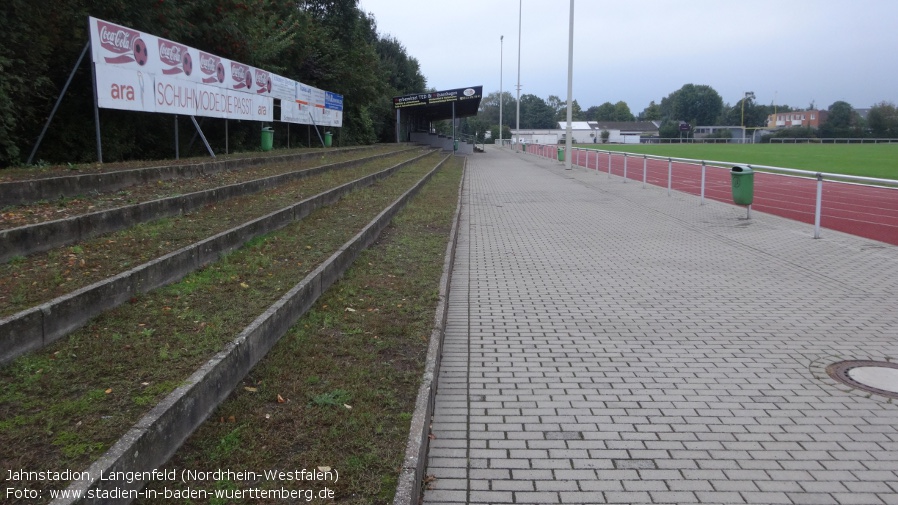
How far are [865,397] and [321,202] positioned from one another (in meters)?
8.83

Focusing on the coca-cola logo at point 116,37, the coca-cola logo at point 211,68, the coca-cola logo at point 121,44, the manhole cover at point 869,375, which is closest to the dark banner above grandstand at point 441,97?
the coca-cola logo at point 211,68

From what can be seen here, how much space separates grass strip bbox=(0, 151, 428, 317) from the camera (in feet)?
16.5

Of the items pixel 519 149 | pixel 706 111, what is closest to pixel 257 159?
pixel 519 149

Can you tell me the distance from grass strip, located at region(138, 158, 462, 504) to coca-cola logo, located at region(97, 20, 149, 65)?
6.94 metres

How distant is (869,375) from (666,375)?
1.63 meters

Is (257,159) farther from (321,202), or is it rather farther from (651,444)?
(651,444)

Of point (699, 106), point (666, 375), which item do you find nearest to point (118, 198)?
point (666, 375)

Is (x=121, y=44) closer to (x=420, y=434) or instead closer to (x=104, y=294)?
(x=104, y=294)

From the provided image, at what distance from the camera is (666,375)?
559 centimetres

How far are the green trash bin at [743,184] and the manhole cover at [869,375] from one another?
8.88m

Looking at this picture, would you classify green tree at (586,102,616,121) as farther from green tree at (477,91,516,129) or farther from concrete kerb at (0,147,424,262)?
concrete kerb at (0,147,424,262)

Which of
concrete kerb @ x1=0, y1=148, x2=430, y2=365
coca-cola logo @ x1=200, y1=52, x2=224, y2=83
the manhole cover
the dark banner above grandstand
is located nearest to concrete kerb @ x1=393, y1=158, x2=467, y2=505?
concrete kerb @ x1=0, y1=148, x2=430, y2=365

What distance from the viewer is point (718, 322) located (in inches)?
281

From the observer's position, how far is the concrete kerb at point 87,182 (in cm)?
746
